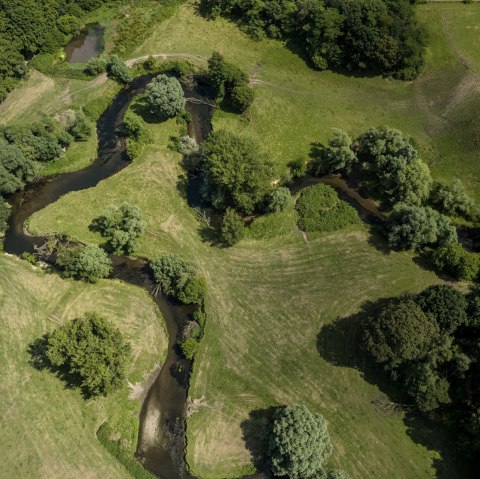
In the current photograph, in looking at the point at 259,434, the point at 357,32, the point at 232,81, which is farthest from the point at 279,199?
the point at 357,32

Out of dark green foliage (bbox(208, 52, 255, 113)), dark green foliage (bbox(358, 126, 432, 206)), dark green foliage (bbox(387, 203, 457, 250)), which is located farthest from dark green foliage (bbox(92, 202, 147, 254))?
dark green foliage (bbox(387, 203, 457, 250))

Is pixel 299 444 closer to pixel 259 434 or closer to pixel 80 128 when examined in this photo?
pixel 259 434

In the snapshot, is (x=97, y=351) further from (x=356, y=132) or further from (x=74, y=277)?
(x=356, y=132)

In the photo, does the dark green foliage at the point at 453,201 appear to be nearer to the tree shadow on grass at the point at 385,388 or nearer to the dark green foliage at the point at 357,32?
the tree shadow on grass at the point at 385,388

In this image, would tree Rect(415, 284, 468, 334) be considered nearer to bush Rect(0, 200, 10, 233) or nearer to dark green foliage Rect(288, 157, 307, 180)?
dark green foliage Rect(288, 157, 307, 180)

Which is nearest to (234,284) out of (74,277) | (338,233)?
(338,233)

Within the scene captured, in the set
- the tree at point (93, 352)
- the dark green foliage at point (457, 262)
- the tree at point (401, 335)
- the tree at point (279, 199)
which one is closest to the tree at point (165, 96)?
the tree at point (279, 199)

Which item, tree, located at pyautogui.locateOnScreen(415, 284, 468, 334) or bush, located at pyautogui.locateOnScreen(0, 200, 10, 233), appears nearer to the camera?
tree, located at pyautogui.locateOnScreen(415, 284, 468, 334)
